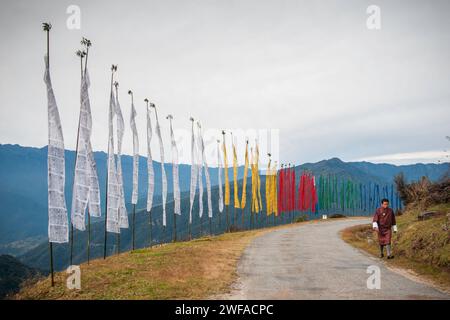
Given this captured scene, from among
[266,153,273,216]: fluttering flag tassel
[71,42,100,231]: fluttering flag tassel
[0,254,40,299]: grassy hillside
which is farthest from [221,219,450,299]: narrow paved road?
[0,254,40,299]: grassy hillside

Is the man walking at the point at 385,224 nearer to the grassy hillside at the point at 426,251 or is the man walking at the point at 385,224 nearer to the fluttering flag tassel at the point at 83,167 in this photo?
the grassy hillside at the point at 426,251

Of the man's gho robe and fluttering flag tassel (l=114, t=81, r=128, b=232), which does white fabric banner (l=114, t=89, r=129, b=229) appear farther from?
the man's gho robe

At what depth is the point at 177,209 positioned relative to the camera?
33719 millimetres

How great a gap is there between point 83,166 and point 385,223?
1417 centimetres

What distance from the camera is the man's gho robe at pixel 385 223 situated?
639 inches

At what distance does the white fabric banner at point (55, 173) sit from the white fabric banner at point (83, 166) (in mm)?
3659

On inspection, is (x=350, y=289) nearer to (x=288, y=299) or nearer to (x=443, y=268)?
(x=288, y=299)

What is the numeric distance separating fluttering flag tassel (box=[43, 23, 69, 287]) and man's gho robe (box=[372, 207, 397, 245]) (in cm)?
1274

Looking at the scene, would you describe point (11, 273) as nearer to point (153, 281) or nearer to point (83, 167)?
point (83, 167)

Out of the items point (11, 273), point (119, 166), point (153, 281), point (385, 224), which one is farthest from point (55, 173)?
point (11, 273)

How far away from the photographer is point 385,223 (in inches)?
642

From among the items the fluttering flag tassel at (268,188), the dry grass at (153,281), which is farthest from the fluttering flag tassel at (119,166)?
the fluttering flag tassel at (268,188)
